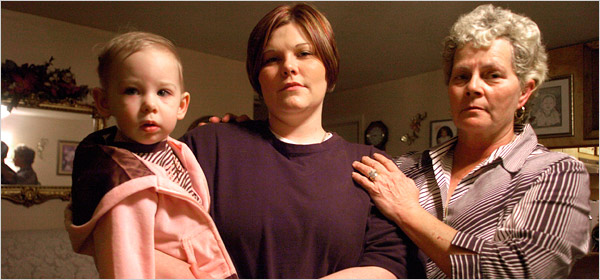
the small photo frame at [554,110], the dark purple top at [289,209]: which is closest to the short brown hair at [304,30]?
the dark purple top at [289,209]

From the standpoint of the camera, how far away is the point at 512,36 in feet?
3.96

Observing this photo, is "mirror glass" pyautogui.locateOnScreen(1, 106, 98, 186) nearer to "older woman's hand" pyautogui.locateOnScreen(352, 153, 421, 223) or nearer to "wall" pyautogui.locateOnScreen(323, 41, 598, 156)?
"older woman's hand" pyautogui.locateOnScreen(352, 153, 421, 223)

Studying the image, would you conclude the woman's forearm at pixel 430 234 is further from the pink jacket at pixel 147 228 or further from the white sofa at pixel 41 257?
the white sofa at pixel 41 257

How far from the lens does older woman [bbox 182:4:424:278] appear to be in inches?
36.8

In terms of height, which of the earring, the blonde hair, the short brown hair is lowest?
the earring

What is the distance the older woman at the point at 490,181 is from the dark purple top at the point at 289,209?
0.22ft

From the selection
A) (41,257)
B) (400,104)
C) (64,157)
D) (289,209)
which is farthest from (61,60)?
(400,104)

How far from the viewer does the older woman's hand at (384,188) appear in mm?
1068

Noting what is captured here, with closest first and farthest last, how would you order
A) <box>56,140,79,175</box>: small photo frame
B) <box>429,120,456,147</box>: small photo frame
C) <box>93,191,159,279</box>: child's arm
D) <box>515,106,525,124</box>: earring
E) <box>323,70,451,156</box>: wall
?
<box>93,191,159,279</box>: child's arm → <box>515,106,525,124</box>: earring → <box>56,140,79,175</box>: small photo frame → <box>429,120,456,147</box>: small photo frame → <box>323,70,451,156</box>: wall

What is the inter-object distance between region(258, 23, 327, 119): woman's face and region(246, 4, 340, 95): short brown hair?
0.5 inches

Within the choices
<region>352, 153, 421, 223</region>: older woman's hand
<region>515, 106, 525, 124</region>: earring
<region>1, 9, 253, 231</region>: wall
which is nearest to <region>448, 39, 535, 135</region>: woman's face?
<region>515, 106, 525, 124</region>: earring

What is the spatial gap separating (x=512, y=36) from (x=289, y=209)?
804 millimetres

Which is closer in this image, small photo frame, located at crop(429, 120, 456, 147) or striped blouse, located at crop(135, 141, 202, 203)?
striped blouse, located at crop(135, 141, 202, 203)

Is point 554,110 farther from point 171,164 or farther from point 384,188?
point 171,164
